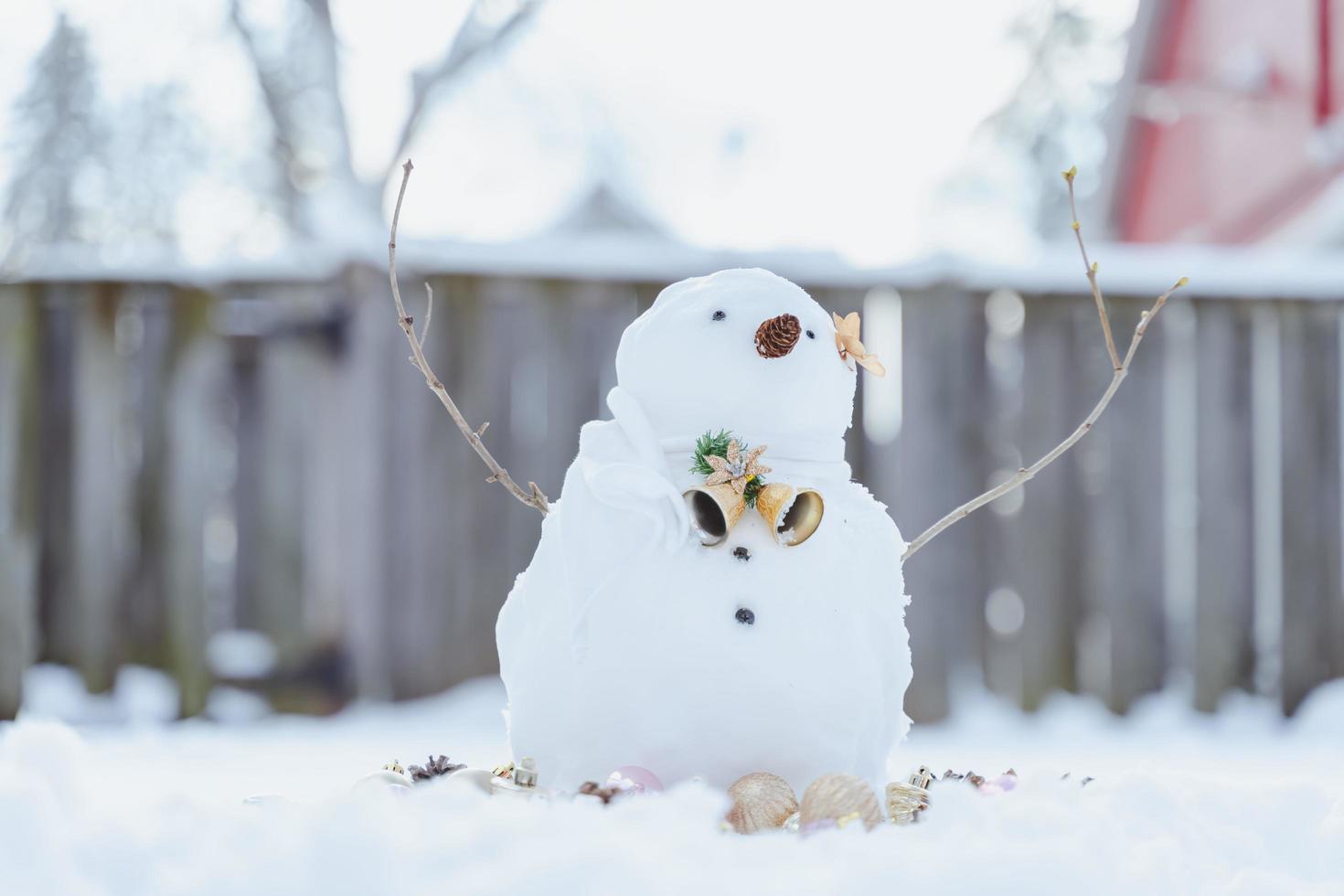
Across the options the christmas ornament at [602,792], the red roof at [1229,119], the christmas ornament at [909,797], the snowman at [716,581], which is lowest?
the christmas ornament at [909,797]

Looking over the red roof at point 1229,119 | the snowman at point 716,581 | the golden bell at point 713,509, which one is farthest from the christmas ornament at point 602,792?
the red roof at point 1229,119

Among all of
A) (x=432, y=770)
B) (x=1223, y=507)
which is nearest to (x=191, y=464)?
(x=432, y=770)

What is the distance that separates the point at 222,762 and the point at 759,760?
1702 millimetres

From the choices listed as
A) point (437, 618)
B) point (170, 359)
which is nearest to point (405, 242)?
point (170, 359)

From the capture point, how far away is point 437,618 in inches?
126

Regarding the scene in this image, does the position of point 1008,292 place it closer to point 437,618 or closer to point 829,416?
point 437,618

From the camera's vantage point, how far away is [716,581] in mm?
1349

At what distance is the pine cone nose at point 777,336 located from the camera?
4.56 ft

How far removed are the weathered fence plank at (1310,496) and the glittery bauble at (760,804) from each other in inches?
102

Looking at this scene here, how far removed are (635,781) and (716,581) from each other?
0.76ft

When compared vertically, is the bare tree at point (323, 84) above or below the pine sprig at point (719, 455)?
above

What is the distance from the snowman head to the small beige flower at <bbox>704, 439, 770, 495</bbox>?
61 mm

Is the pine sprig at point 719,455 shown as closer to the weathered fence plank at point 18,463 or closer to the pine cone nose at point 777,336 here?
the pine cone nose at point 777,336

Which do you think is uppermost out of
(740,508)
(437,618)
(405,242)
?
(405,242)
